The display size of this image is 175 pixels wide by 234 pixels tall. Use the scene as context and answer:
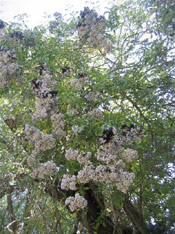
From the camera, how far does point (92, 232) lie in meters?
3.79

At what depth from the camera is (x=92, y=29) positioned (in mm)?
4238

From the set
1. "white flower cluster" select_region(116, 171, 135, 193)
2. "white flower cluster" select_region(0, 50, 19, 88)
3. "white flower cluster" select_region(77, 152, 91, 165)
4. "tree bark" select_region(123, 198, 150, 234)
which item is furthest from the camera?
"tree bark" select_region(123, 198, 150, 234)

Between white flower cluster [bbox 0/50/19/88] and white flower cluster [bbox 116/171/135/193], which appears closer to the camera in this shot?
white flower cluster [bbox 116/171/135/193]

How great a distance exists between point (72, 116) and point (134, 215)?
7.82 ft

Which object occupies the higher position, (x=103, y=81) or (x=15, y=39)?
(x=15, y=39)

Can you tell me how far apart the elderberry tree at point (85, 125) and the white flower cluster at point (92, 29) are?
0.02 metres

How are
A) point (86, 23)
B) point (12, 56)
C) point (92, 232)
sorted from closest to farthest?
point (12, 56), point (92, 232), point (86, 23)

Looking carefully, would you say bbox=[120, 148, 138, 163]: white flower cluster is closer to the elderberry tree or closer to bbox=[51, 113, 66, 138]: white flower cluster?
the elderberry tree

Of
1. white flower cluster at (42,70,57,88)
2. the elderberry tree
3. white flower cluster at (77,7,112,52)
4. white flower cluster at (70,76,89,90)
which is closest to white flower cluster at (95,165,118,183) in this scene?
the elderberry tree

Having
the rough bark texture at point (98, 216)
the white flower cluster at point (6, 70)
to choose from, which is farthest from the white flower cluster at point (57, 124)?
the rough bark texture at point (98, 216)

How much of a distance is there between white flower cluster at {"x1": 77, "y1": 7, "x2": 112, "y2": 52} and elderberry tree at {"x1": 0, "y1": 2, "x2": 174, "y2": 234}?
18 millimetres

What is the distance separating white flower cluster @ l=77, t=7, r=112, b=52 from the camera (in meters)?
4.12

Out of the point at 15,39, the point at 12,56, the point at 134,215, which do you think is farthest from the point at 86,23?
the point at 134,215

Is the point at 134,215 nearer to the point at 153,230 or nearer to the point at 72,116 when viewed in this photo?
the point at 153,230
